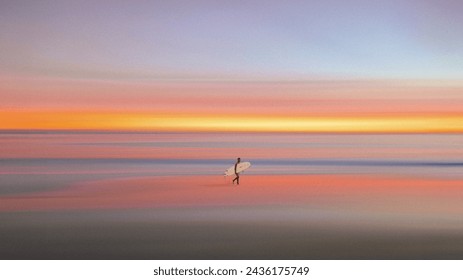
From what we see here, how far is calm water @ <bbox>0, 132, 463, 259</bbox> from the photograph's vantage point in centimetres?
426

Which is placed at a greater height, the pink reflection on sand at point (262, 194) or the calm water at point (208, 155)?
the calm water at point (208, 155)

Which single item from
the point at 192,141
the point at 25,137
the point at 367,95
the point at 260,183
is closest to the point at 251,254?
the point at 260,183

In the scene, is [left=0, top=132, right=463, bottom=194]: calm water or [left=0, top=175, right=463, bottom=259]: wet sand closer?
[left=0, top=175, right=463, bottom=259]: wet sand

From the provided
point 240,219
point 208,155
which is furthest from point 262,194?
point 208,155

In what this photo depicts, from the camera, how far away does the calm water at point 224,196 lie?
426 cm

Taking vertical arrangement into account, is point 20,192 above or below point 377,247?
above

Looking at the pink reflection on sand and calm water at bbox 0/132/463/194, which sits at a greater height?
calm water at bbox 0/132/463/194

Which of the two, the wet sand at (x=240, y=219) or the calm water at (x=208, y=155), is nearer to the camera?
the wet sand at (x=240, y=219)

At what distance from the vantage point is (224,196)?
4.34 meters

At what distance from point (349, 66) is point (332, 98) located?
169 mm

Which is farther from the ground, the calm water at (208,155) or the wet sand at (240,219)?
the calm water at (208,155)

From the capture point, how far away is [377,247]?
4234 millimetres
